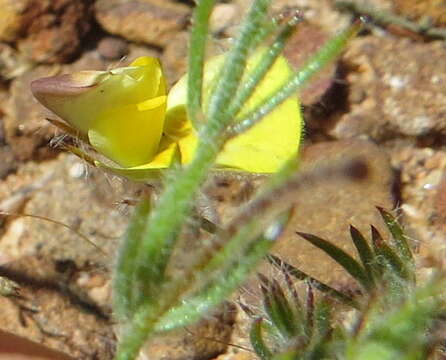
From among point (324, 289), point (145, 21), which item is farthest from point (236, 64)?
point (145, 21)

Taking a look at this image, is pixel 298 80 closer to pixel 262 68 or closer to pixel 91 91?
pixel 262 68

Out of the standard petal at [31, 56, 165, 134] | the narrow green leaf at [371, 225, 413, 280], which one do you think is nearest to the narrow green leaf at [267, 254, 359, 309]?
the narrow green leaf at [371, 225, 413, 280]

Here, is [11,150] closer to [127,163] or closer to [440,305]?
[127,163]

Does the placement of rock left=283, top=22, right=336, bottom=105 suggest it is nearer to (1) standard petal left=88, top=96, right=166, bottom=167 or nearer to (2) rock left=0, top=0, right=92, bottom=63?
(2) rock left=0, top=0, right=92, bottom=63

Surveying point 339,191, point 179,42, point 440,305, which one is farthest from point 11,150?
point 440,305

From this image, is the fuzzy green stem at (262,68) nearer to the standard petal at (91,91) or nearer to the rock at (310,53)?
the standard petal at (91,91)

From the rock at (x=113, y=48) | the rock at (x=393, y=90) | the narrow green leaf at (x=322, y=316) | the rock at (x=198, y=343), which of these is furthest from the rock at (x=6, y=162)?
the narrow green leaf at (x=322, y=316)
